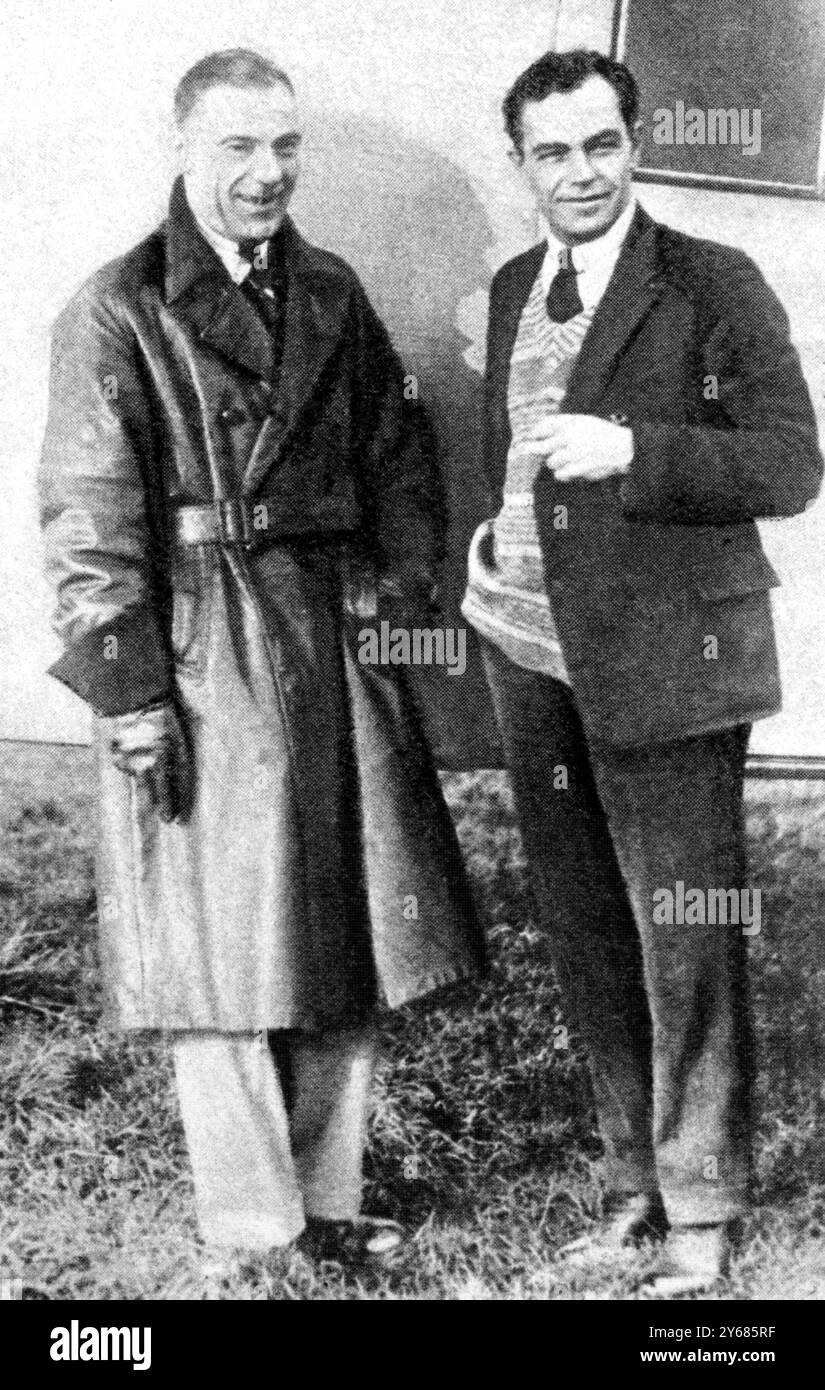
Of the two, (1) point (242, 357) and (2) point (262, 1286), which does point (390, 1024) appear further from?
(1) point (242, 357)

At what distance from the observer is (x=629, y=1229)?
10.6 feet

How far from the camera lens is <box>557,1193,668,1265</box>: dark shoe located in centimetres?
322

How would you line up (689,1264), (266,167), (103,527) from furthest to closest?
(689,1264)
(266,167)
(103,527)

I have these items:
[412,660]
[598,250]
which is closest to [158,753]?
[412,660]

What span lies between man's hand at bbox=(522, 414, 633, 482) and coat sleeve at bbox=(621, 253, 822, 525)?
24mm

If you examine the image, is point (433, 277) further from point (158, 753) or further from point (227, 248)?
point (158, 753)

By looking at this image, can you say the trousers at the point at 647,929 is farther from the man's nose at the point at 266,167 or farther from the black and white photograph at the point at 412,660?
the man's nose at the point at 266,167

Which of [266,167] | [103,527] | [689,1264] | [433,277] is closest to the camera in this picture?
[103,527]

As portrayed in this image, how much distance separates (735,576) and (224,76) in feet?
4.18

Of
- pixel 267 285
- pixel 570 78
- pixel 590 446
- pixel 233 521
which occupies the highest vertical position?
pixel 570 78

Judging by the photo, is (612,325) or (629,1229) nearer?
(612,325)

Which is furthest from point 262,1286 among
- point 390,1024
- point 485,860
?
point 485,860

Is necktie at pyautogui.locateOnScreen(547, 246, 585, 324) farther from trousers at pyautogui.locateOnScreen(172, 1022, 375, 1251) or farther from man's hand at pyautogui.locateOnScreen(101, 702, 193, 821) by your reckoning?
trousers at pyautogui.locateOnScreen(172, 1022, 375, 1251)

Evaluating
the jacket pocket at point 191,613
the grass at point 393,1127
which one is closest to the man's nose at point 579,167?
the jacket pocket at point 191,613
